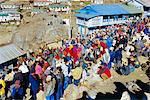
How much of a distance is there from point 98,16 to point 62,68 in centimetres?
2357

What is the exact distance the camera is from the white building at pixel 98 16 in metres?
36.5

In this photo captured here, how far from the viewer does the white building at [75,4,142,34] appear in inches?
1437

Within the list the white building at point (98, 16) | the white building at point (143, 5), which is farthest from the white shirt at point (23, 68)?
the white building at point (143, 5)

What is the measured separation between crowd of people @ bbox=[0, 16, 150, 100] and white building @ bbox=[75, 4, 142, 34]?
1542cm

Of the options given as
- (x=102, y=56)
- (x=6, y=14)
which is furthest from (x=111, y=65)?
(x=6, y=14)

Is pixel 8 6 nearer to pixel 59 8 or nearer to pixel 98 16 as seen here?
pixel 59 8

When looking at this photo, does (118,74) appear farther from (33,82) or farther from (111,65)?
(33,82)

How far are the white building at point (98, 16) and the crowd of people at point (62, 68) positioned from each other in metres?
15.4

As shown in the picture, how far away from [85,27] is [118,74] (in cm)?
1995

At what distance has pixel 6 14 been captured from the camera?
7425 centimetres

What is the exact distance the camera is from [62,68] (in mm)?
14219

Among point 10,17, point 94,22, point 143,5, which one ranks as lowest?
point 10,17

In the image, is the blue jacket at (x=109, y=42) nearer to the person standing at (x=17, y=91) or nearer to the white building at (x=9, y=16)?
the person standing at (x=17, y=91)

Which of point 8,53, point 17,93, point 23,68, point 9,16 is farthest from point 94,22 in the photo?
point 9,16
